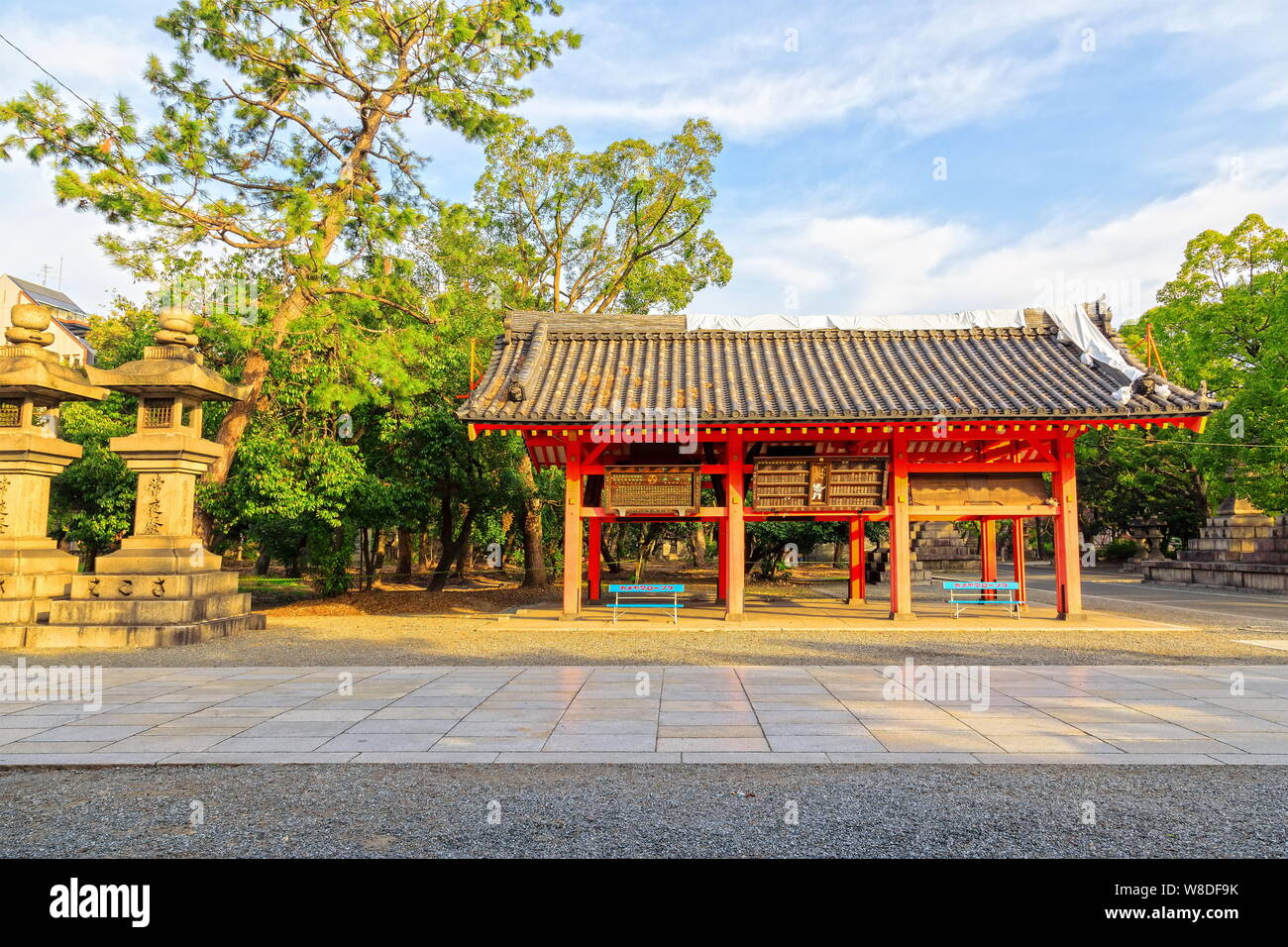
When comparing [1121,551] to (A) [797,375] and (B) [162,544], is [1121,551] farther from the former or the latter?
(B) [162,544]

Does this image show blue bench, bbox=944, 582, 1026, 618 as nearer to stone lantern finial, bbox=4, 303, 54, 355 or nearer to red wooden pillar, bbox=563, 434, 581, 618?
red wooden pillar, bbox=563, 434, 581, 618

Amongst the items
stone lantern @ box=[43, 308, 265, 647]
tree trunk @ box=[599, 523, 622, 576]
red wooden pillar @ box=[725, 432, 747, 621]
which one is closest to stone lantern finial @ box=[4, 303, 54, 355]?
stone lantern @ box=[43, 308, 265, 647]

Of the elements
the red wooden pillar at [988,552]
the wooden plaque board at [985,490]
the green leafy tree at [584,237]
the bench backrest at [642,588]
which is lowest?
the bench backrest at [642,588]

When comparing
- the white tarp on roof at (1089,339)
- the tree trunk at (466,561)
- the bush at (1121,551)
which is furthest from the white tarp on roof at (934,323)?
the bush at (1121,551)

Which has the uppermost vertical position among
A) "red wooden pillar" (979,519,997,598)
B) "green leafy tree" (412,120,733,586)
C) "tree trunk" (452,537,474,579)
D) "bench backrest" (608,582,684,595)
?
"green leafy tree" (412,120,733,586)

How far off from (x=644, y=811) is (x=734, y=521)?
935 cm

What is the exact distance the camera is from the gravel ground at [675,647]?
31.0ft

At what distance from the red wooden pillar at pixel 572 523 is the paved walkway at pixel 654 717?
15.4 feet

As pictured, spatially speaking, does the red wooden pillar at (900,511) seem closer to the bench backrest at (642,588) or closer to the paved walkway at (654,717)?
the bench backrest at (642,588)

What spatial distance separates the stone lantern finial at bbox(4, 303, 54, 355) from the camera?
39.8 feet

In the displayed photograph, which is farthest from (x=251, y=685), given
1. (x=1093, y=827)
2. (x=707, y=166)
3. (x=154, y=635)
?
(x=707, y=166)

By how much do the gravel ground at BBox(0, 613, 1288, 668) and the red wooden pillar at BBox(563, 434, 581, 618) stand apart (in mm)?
1178

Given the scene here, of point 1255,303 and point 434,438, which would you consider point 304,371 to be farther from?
point 1255,303

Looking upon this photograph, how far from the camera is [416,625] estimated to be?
44.7 ft
